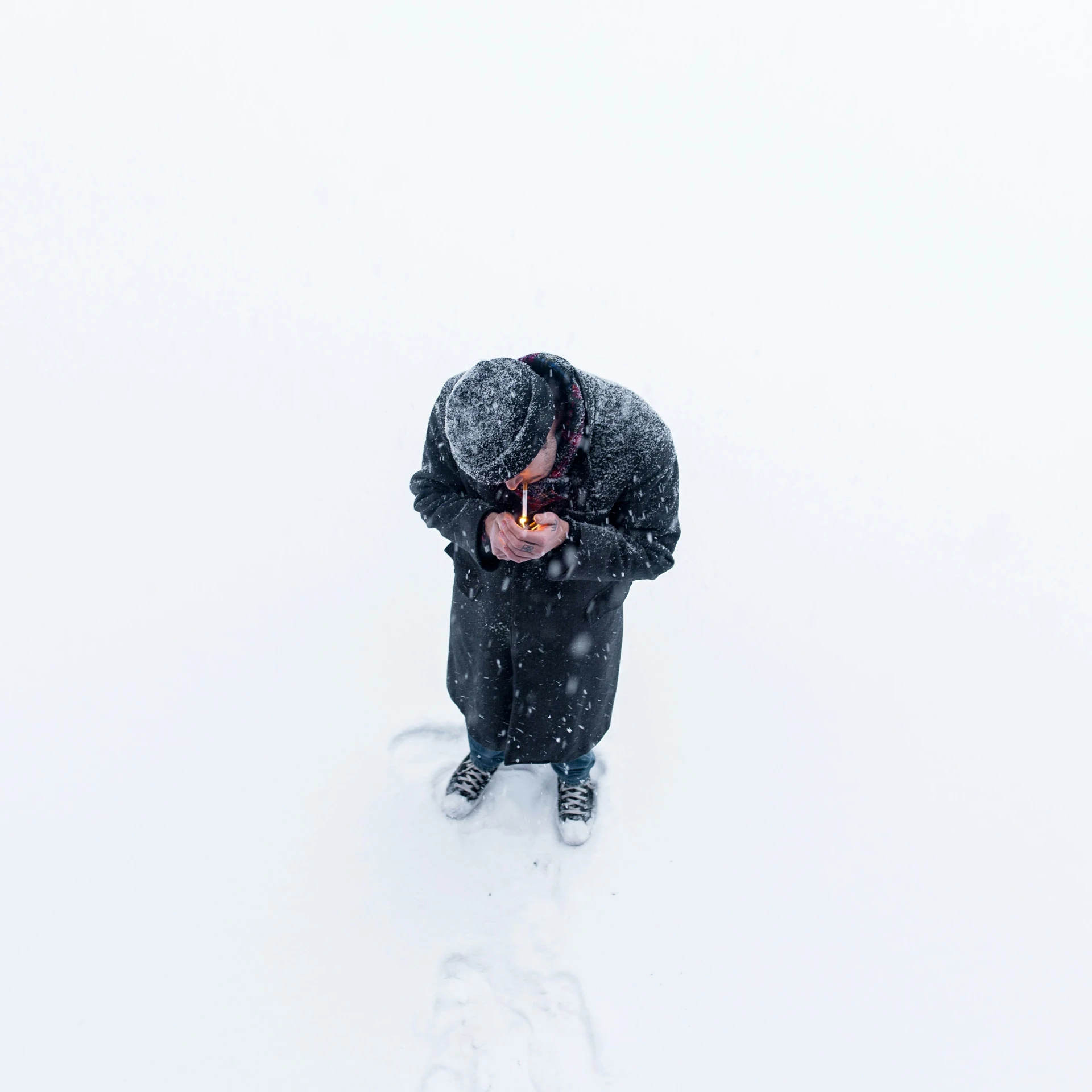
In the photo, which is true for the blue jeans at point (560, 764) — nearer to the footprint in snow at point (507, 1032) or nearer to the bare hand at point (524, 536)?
the footprint in snow at point (507, 1032)

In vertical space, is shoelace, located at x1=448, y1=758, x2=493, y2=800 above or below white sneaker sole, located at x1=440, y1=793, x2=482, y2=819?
above

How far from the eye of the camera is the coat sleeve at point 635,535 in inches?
78.5

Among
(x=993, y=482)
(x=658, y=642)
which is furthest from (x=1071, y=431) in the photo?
(x=658, y=642)

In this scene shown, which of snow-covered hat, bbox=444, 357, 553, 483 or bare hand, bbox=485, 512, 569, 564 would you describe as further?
bare hand, bbox=485, 512, 569, 564

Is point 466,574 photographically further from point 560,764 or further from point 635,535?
point 560,764

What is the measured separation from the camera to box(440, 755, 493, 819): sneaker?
114 inches

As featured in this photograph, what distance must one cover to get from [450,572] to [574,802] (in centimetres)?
147

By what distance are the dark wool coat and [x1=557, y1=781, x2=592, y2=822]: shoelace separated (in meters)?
0.41

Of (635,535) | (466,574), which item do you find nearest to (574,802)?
(466,574)

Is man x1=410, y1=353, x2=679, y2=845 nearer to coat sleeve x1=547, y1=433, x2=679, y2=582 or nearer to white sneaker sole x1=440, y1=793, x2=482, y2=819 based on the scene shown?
coat sleeve x1=547, y1=433, x2=679, y2=582

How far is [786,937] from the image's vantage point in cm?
268

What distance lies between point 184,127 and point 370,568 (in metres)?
5.27

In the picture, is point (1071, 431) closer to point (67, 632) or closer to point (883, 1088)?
point (883, 1088)

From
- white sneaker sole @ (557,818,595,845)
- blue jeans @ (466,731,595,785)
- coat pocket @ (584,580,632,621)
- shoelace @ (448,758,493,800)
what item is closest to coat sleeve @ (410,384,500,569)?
coat pocket @ (584,580,632,621)
